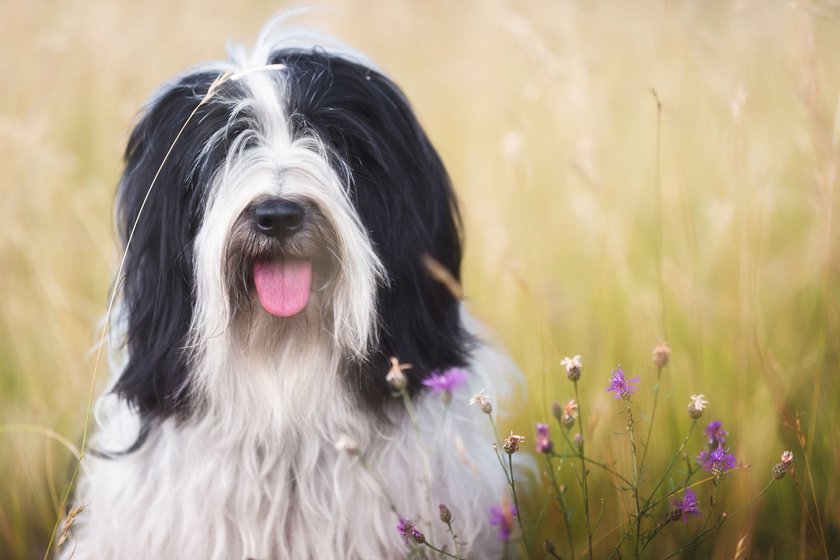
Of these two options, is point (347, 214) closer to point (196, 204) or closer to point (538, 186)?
point (196, 204)

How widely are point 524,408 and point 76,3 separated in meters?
4.81

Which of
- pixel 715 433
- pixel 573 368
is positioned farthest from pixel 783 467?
pixel 573 368

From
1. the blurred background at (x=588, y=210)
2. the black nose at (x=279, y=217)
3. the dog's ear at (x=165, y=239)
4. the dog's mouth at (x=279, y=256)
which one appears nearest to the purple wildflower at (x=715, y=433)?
the blurred background at (x=588, y=210)

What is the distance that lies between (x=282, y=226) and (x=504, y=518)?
1.00m

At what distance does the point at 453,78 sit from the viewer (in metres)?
6.59

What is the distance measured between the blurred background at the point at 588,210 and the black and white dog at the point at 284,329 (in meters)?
0.39

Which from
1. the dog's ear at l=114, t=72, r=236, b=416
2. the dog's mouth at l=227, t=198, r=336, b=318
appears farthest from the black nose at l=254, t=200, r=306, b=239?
the dog's ear at l=114, t=72, r=236, b=416

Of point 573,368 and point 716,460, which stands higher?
point 573,368

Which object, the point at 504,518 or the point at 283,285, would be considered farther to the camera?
the point at 504,518

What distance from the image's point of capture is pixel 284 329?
254 centimetres

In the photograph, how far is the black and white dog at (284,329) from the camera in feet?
8.03

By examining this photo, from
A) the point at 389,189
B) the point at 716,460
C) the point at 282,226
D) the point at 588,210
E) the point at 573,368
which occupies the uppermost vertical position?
the point at 588,210

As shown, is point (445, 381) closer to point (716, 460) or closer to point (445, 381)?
point (445, 381)

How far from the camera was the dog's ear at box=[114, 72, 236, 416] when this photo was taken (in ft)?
8.36
